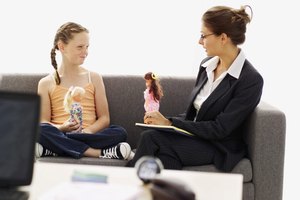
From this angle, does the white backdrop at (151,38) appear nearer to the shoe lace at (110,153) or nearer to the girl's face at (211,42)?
the girl's face at (211,42)

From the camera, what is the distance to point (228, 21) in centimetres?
340

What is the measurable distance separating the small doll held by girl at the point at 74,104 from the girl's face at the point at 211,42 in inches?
28.4

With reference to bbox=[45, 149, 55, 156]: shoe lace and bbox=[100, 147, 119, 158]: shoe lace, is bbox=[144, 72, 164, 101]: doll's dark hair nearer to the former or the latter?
bbox=[100, 147, 119, 158]: shoe lace

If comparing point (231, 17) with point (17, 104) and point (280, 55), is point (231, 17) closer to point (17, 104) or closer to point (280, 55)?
point (280, 55)

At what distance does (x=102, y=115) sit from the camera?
3688mm

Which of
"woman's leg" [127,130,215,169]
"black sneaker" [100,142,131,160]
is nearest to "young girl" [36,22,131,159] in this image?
"black sneaker" [100,142,131,160]

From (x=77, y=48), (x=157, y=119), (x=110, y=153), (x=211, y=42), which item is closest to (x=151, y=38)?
(x=77, y=48)

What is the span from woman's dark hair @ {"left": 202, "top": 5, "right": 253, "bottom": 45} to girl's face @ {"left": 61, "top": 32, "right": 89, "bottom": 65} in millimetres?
704

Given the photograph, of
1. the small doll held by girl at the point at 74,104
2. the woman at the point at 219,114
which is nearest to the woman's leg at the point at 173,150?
the woman at the point at 219,114

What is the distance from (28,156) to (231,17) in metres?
1.76

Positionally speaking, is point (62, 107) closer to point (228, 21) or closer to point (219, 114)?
point (219, 114)

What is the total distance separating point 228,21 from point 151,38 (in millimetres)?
1095

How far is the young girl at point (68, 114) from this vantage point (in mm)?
3393

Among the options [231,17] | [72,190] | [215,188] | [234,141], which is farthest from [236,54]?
[72,190]
